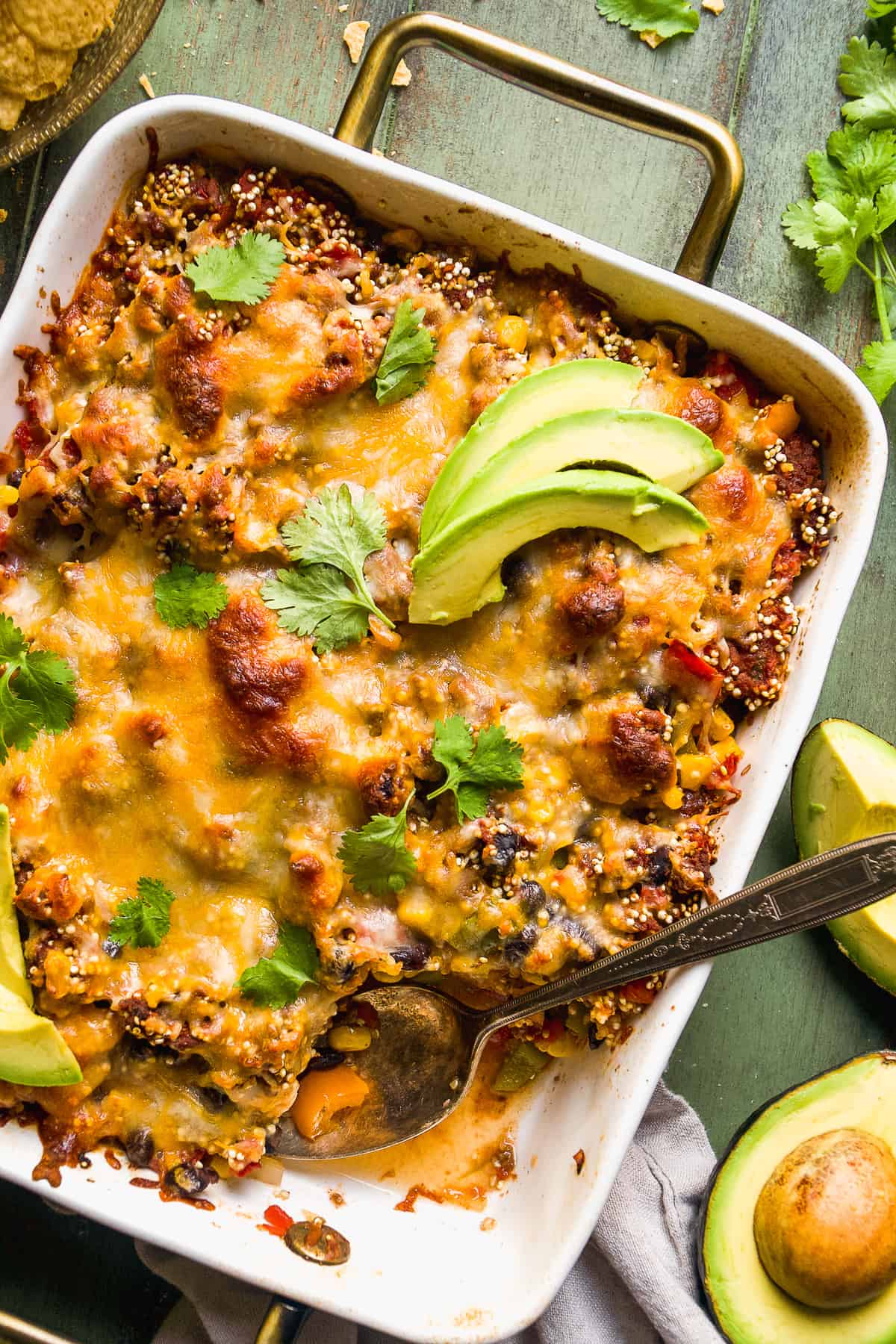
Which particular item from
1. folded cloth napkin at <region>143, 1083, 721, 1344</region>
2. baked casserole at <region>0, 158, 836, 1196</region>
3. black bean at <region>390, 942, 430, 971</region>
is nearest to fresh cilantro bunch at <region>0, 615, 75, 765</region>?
baked casserole at <region>0, 158, 836, 1196</region>

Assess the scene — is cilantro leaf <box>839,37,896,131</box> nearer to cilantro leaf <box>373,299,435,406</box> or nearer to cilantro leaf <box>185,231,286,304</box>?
cilantro leaf <box>373,299,435,406</box>

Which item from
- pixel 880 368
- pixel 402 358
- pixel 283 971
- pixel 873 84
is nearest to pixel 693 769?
pixel 283 971

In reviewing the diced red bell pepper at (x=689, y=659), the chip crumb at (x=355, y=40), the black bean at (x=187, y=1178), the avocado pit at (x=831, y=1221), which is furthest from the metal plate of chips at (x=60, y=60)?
the avocado pit at (x=831, y=1221)

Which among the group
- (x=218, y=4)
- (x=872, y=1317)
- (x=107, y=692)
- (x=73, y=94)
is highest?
(x=218, y=4)

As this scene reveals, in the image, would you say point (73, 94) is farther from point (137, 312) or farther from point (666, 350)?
point (666, 350)

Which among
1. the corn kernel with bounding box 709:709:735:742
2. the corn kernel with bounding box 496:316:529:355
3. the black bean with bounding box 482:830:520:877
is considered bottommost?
the black bean with bounding box 482:830:520:877

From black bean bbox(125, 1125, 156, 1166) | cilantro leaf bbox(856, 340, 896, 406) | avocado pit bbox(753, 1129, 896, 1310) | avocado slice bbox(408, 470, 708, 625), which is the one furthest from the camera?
cilantro leaf bbox(856, 340, 896, 406)

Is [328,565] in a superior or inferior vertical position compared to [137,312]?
inferior

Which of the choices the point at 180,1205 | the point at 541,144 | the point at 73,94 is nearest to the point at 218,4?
the point at 73,94
